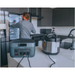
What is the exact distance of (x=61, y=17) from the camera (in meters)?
2.80

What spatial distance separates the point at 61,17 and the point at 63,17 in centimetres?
8

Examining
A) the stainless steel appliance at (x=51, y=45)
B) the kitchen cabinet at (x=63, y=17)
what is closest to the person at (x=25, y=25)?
the stainless steel appliance at (x=51, y=45)

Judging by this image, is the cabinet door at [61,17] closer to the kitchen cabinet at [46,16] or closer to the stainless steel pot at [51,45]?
the kitchen cabinet at [46,16]

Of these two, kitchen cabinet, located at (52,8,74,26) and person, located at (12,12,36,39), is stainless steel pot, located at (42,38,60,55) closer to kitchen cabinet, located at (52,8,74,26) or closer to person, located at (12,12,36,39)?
person, located at (12,12,36,39)

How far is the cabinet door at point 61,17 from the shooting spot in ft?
8.69

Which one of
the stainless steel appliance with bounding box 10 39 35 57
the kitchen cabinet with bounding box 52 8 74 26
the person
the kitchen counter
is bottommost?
the kitchen counter

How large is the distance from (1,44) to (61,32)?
2405 mm

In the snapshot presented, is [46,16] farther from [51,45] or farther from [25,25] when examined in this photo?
[51,45]

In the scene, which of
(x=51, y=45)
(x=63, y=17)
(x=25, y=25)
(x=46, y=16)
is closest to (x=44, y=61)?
(x=51, y=45)

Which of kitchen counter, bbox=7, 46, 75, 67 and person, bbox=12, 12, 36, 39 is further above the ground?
person, bbox=12, 12, 36, 39

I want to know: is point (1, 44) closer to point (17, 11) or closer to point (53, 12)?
point (17, 11)

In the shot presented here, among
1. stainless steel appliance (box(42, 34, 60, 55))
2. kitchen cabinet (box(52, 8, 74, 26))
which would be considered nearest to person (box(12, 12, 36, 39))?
stainless steel appliance (box(42, 34, 60, 55))

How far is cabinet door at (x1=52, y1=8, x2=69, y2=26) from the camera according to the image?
2.65 metres
